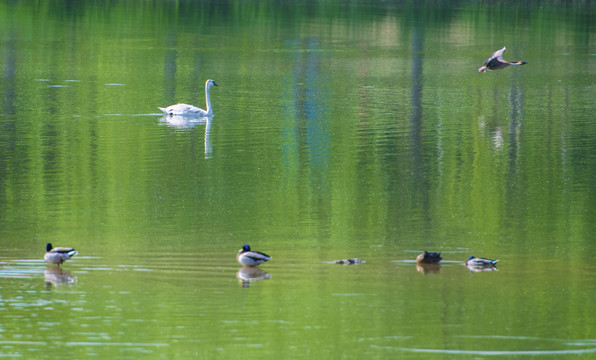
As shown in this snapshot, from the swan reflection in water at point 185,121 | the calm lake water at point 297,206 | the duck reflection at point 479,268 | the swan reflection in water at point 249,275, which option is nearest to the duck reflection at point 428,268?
the calm lake water at point 297,206

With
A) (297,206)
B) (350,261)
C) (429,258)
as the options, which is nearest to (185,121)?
(297,206)

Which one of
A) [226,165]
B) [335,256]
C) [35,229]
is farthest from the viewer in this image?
[226,165]

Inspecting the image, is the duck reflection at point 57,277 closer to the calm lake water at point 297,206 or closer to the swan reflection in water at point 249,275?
the calm lake water at point 297,206


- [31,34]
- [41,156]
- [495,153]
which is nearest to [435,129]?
[495,153]

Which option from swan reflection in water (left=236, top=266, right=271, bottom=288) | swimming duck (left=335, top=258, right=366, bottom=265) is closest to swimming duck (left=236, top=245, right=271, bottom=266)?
swan reflection in water (left=236, top=266, right=271, bottom=288)

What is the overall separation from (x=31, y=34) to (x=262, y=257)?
46.1m

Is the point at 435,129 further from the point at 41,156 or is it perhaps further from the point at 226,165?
the point at 41,156

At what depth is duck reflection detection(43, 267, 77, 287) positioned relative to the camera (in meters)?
16.0

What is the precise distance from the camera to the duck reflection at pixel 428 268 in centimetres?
1661

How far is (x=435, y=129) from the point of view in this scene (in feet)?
104

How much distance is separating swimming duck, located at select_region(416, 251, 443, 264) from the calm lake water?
0.75ft

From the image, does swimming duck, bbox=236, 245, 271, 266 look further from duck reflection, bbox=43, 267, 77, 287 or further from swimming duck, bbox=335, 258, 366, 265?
duck reflection, bbox=43, 267, 77, 287

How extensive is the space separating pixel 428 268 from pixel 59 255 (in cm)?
488

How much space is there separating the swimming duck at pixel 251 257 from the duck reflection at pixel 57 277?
2.20m
